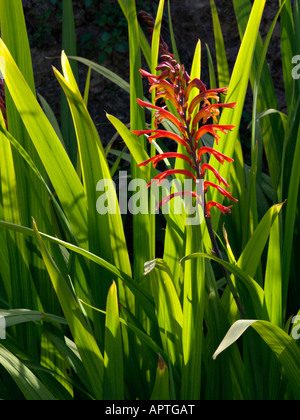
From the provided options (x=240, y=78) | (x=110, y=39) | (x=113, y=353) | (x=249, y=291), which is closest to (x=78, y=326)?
(x=113, y=353)

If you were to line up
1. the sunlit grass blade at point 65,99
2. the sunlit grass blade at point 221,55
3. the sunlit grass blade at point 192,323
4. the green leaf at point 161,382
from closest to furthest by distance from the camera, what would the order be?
the green leaf at point 161,382 → the sunlit grass blade at point 192,323 → the sunlit grass blade at point 221,55 → the sunlit grass blade at point 65,99

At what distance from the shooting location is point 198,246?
0.81m

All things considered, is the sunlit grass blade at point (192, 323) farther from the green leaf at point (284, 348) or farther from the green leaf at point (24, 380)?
the green leaf at point (24, 380)

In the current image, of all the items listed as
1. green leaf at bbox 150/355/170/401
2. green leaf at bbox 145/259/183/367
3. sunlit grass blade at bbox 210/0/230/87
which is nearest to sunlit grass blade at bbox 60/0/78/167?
sunlit grass blade at bbox 210/0/230/87

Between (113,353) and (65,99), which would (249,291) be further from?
(65,99)

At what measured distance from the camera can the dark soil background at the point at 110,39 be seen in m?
2.26

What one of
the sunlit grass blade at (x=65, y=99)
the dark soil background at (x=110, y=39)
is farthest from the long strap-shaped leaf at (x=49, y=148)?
the dark soil background at (x=110, y=39)

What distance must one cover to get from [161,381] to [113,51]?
71.9 inches

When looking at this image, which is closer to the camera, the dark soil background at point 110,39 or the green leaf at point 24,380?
the green leaf at point 24,380

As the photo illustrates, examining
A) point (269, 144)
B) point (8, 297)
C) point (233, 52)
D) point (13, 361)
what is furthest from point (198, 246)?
point (233, 52)

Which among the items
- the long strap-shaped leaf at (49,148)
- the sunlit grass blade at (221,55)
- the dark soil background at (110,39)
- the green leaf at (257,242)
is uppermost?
the dark soil background at (110,39)

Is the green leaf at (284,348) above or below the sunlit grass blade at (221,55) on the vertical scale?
below

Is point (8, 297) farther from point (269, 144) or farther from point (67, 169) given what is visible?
point (269, 144)

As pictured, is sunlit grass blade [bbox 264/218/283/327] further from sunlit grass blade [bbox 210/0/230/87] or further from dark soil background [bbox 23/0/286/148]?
dark soil background [bbox 23/0/286/148]
